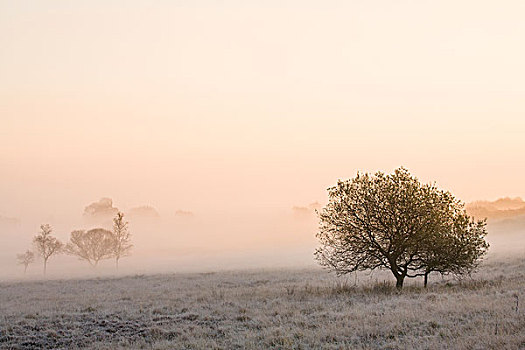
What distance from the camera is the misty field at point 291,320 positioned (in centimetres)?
1584

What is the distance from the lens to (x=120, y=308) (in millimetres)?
25109

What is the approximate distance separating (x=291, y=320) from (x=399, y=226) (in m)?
11.0

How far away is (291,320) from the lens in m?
19.9

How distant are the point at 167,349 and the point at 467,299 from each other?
13574mm

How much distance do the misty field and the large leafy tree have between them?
1768 millimetres

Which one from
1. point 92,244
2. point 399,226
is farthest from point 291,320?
point 92,244

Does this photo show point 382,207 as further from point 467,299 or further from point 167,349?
point 167,349

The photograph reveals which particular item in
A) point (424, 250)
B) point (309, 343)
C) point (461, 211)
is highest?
point (461, 211)

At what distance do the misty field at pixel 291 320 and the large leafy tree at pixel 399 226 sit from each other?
1.77 m

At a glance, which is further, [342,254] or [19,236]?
[19,236]

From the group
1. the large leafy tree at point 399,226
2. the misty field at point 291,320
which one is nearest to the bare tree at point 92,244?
the misty field at point 291,320

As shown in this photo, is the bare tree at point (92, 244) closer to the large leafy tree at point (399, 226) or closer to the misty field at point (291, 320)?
the misty field at point (291, 320)

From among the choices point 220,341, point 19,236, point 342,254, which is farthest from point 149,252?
point 220,341

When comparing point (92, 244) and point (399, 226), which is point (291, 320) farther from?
point (92, 244)
